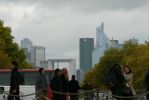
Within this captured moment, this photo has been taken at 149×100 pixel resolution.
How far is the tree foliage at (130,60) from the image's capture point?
4232 inches

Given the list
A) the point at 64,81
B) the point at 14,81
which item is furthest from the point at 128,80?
the point at 14,81

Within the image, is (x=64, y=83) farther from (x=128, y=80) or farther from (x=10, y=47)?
A: (x=10, y=47)

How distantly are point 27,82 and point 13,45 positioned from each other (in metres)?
55.2

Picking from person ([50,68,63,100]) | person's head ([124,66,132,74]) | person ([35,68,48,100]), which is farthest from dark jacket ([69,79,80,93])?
person's head ([124,66,132,74])

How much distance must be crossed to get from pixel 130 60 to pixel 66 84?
83934 millimetres

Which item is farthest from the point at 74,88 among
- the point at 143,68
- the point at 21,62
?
the point at 143,68

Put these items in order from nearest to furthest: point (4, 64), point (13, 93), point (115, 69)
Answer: point (115, 69), point (13, 93), point (4, 64)

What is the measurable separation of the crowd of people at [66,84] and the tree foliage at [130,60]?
62795 millimetres

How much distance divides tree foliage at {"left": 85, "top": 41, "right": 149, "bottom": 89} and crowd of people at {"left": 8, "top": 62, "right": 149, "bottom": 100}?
62795mm

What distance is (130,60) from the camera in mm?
114750

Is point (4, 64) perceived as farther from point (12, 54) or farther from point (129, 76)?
point (129, 76)

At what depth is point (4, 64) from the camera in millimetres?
88750

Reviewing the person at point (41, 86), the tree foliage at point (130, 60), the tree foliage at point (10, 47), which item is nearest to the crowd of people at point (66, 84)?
the person at point (41, 86)

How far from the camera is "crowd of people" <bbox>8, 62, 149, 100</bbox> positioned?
89.6ft
